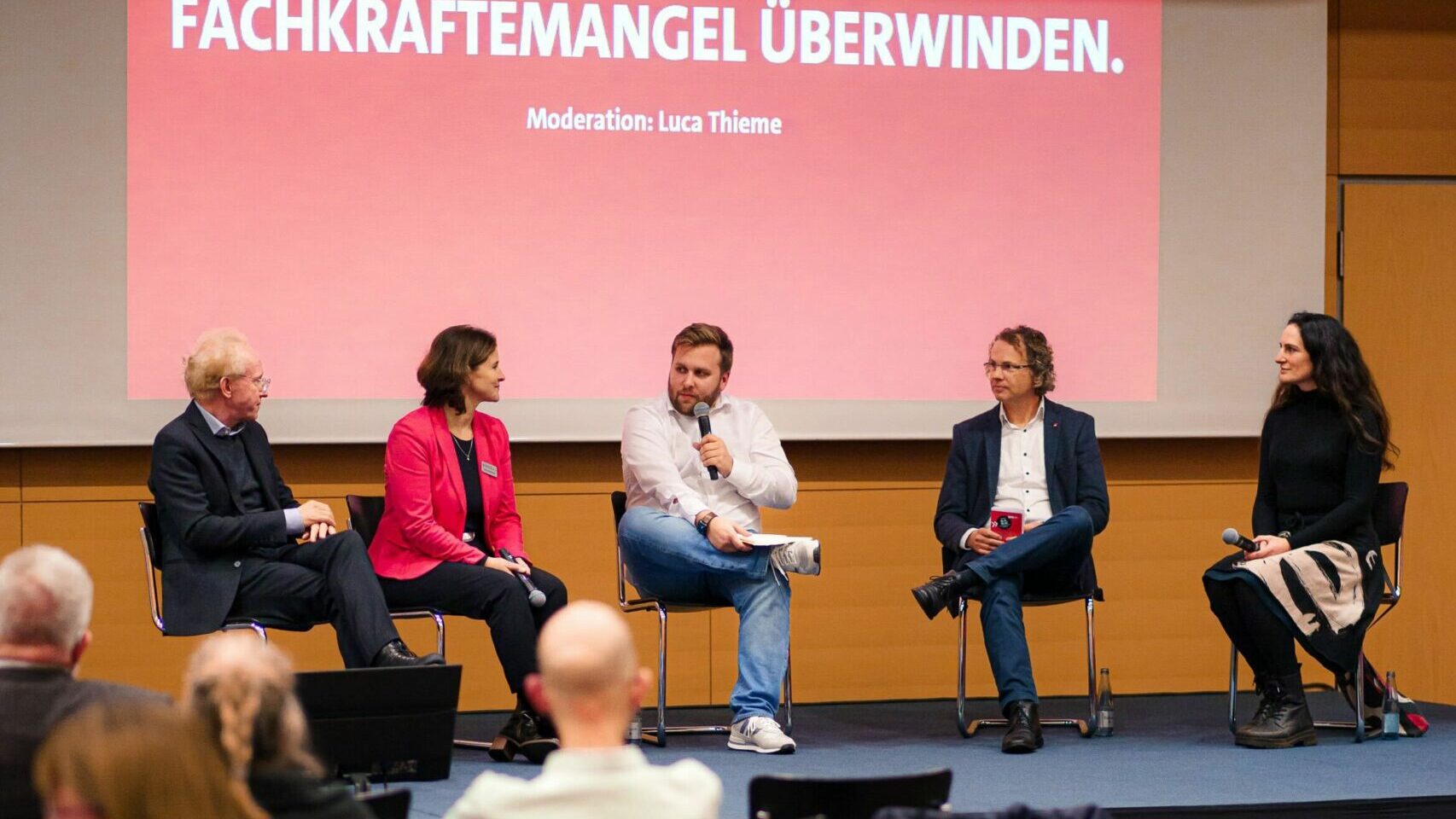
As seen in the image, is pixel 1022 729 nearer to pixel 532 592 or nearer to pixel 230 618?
pixel 532 592

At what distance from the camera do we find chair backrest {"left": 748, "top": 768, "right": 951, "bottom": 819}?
2.25 m

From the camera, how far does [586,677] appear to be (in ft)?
5.52

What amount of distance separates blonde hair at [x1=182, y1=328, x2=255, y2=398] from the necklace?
60 centimetres

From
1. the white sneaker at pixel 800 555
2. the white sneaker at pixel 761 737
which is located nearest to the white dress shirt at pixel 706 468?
the white sneaker at pixel 800 555

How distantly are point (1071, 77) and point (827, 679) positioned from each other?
7.30 ft

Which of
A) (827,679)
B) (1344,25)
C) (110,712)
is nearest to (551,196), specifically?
(827,679)

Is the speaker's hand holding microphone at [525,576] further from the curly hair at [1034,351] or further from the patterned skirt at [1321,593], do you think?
the patterned skirt at [1321,593]

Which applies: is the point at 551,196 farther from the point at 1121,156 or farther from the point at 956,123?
the point at 1121,156

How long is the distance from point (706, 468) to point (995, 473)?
0.89 meters

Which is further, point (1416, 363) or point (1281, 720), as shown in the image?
point (1416, 363)

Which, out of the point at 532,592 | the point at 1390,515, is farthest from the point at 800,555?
the point at 1390,515

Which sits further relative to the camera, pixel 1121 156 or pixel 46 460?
pixel 1121 156

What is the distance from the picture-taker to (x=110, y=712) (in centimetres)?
141

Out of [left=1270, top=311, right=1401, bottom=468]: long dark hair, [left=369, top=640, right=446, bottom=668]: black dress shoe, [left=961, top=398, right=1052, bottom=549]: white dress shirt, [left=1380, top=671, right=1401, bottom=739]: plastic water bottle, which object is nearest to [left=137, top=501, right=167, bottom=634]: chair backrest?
[left=369, top=640, right=446, bottom=668]: black dress shoe
